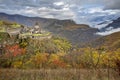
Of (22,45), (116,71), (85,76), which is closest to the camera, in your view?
(85,76)

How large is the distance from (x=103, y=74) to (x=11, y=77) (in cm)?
309

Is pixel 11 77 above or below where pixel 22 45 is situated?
above

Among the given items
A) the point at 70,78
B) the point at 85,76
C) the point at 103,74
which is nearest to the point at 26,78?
the point at 70,78

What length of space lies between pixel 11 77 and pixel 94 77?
105 inches

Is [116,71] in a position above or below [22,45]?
above

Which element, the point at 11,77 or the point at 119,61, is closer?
the point at 11,77

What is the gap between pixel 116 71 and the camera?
802 centimetres

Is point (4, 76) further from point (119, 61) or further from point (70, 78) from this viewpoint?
point (119, 61)

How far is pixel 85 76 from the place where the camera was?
7230 mm

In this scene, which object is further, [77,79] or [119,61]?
[119,61]

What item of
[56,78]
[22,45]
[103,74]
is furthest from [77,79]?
[22,45]

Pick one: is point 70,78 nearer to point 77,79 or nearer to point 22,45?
point 77,79

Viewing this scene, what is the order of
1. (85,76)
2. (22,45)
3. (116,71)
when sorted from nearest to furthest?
(85,76)
(116,71)
(22,45)

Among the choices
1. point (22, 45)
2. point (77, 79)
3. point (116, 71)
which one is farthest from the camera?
point (22, 45)
